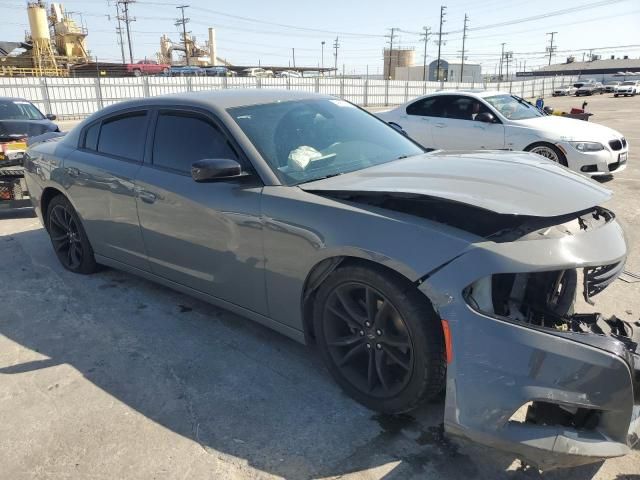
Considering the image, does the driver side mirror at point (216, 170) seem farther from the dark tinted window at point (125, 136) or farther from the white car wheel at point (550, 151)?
the white car wheel at point (550, 151)

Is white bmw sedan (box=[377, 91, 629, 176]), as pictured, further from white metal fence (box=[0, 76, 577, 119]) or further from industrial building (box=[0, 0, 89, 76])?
industrial building (box=[0, 0, 89, 76])

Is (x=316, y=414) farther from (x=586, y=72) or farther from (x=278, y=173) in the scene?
(x=586, y=72)

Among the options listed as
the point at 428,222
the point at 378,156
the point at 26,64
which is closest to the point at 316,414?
the point at 428,222

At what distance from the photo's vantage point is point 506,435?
1.98 meters

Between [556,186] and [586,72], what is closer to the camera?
[556,186]

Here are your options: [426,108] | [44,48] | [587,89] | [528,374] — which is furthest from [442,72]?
[528,374]

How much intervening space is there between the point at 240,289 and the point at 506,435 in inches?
69.1

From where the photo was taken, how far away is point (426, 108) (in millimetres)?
9602

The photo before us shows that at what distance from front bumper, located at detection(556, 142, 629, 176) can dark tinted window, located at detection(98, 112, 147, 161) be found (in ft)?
21.2

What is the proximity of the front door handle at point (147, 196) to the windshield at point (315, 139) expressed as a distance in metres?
0.84

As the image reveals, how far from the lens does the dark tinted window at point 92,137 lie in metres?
4.33

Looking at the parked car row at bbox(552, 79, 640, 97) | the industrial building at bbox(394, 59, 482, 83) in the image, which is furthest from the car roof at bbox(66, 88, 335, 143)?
the industrial building at bbox(394, 59, 482, 83)

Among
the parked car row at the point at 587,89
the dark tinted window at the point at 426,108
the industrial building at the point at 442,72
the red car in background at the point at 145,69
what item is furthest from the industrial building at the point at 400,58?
the dark tinted window at the point at 426,108

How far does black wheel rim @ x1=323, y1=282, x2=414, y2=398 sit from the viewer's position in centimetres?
245
